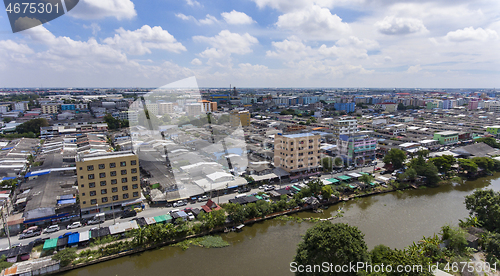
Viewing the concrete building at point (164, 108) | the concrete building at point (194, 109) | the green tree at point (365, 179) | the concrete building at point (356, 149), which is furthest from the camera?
the concrete building at point (164, 108)

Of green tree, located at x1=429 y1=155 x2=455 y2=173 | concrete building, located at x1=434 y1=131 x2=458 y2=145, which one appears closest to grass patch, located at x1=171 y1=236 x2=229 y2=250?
green tree, located at x1=429 y1=155 x2=455 y2=173

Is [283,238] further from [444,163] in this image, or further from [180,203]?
[444,163]

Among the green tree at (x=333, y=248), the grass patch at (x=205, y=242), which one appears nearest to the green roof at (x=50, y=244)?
the grass patch at (x=205, y=242)

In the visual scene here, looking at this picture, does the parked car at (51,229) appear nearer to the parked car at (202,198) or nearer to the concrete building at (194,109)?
the parked car at (202,198)

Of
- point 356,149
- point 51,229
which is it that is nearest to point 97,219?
point 51,229

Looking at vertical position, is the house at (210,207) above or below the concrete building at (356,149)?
below

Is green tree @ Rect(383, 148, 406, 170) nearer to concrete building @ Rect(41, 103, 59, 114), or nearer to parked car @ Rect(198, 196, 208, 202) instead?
parked car @ Rect(198, 196, 208, 202)

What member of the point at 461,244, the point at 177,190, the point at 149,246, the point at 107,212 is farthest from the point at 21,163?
the point at 461,244

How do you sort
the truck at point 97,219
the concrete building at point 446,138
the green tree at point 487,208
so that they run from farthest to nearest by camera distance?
the concrete building at point 446,138, the truck at point 97,219, the green tree at point 487,208
